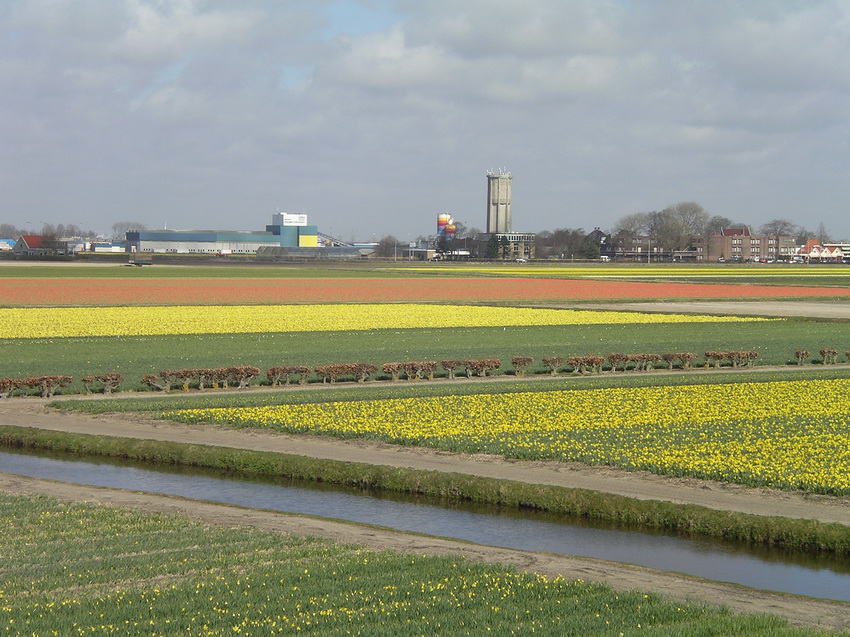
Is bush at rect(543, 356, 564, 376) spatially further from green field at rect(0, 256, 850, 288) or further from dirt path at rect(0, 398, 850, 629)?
green field at rect(0, 256, 850, 288)

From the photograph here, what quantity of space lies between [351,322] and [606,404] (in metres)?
33.3

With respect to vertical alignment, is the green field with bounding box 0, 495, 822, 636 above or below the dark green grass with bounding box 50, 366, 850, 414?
above

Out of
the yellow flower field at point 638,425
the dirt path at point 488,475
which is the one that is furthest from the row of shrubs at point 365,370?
the yellow flower field at point 638,425

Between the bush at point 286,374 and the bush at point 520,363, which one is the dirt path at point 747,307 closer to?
the bush at point 520,363

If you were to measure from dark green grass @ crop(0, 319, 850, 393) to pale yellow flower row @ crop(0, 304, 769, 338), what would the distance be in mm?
3882

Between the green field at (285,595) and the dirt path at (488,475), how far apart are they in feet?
2.79

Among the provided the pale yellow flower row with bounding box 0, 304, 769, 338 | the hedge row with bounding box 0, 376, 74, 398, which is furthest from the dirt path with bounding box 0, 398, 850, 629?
the pale yellow flower row with bounding box 0, 304, 769, 338

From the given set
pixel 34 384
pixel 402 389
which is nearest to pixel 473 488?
pixel 402 389

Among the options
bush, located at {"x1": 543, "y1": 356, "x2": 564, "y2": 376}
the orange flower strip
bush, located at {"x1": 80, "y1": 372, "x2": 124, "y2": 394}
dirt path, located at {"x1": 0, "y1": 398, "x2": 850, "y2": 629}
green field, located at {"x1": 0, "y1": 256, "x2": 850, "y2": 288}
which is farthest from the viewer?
green field, located at {"x1": 0, "y1": 256, "x2": 850, "y2": 288}

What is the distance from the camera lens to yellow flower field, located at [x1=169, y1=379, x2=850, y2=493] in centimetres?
2106

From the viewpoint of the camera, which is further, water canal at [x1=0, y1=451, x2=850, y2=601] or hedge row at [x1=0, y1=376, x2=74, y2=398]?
hedge row at [x1=0, y1=376, x2=74, y2=398]

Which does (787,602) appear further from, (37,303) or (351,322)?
(37,303)

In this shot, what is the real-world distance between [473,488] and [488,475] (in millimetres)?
1057

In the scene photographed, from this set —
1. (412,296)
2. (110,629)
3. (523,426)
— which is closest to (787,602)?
(110,629)
